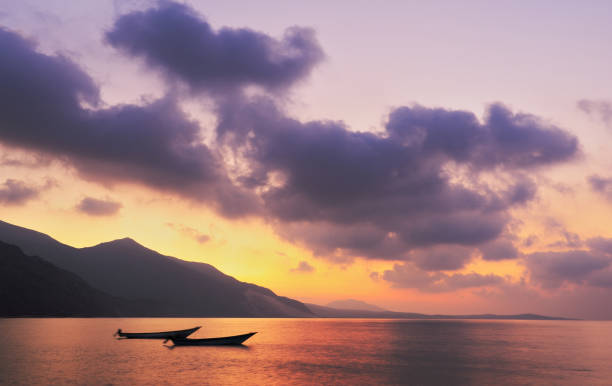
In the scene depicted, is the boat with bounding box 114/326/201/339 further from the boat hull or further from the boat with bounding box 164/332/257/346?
the boat with bounding box 164/332/257/346

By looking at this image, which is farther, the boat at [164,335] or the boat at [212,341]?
the boat at [164,335]

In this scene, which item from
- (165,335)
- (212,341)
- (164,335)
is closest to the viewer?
(212,341)

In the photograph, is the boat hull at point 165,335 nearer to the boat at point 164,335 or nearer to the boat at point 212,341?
the boat at point 164,335

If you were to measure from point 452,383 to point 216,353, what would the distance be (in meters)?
54.0

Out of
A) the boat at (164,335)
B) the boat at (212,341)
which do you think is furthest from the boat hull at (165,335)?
the boat at (212,341)

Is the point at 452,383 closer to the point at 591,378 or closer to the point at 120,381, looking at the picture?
the point at 591,378

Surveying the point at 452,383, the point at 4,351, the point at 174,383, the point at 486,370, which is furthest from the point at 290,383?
the point at 4,351

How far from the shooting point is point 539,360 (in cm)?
9538

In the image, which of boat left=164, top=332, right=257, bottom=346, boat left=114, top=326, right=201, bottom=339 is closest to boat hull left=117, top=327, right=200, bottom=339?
boat left=114, top=326, right=201, bottom=339

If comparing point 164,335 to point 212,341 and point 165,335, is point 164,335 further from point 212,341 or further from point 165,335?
point 212,341

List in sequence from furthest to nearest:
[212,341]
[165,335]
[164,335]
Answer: [164,335], [165,335], [212,341]

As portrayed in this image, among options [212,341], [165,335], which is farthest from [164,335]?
[212,341]

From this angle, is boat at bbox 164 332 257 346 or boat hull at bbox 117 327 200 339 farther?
boat hull at bbox 117 327 200 339

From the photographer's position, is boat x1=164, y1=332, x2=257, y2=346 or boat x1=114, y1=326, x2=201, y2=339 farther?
boat x1=114, y1=326, x2=201, y2=339
